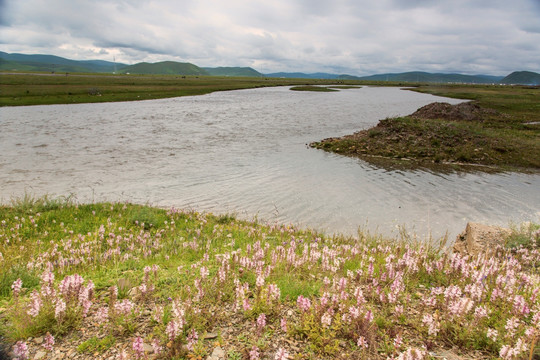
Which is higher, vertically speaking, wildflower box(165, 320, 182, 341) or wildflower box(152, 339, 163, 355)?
wildflower box(165, 320, 182, 341)

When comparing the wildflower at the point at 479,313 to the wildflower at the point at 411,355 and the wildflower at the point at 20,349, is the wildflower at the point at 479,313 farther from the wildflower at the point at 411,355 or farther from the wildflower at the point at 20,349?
the wildflower at the point at 20,349

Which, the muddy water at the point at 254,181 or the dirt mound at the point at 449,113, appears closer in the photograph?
the muddy water at the point at 254,181

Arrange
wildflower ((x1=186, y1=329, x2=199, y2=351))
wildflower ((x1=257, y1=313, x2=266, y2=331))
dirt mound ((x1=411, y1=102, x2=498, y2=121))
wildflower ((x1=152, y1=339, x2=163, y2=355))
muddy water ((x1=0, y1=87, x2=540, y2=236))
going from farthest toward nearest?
dirt mound ((x1=411, y1=102, x2=498, y2=121)) < muddy water ((x1=0, y1=87, x2=540, y2=236)) < wildflower ((x1=257, y1=313, x2=266, y2=331)) < wildflower ((x1=186, y1=329, x2=199, y2=351)) < wildflower ((x1=152, y1=339, x2=163, y2=355))

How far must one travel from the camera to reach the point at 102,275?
6.08m

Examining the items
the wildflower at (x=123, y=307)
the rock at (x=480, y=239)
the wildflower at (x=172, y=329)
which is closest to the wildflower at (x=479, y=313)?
Result: the wildflower at (x=172, y=329)

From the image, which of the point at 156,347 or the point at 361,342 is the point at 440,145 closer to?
the point at 361,342

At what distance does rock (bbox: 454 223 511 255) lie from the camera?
8742 millimetres

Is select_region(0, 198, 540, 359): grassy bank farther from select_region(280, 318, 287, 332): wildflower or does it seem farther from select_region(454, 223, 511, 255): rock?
select_region(454, 223, 511, 255): rock

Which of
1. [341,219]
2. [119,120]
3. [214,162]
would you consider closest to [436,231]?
[341,219]

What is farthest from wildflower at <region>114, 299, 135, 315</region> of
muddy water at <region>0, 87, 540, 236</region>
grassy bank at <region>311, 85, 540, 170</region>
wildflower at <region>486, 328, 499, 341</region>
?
grassy bank at <region>311, 85, 540, 170</region>

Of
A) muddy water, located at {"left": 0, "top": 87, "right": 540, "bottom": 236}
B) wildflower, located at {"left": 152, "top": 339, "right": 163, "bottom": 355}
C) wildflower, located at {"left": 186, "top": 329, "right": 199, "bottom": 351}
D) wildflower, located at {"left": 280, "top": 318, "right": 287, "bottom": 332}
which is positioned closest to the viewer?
wildflower, located at {"left": 152, "top": 339, "right": 163, "bottom": 355}

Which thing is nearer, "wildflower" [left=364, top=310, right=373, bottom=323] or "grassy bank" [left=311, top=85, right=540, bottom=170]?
"wildflower" [left=364, top=310, right=373, bottom=323]

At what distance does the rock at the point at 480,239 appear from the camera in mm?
8742

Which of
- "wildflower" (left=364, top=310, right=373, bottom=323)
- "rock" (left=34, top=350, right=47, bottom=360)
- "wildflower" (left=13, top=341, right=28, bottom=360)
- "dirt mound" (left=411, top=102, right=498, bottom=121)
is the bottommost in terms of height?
"rock" (left=34, top=350, right=47, bottom=360)
